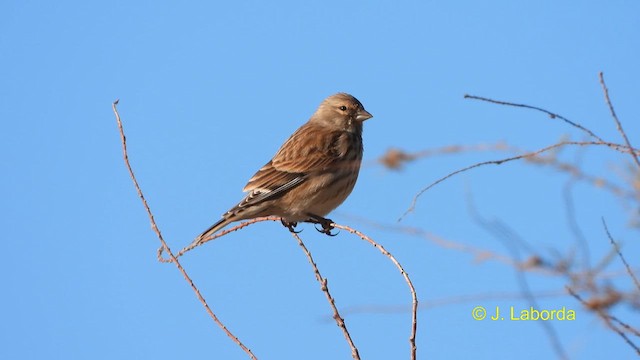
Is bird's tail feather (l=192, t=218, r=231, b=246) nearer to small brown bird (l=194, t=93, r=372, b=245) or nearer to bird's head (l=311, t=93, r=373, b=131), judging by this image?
small brown bird (l=194, t=93, r=372, b=245)

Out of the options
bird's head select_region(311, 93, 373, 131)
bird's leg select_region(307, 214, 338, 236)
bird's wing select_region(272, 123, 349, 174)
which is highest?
bird's head select_region(311, 93, 373, 131)

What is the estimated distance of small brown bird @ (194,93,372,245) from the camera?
651 cm

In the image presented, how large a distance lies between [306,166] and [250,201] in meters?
0.73

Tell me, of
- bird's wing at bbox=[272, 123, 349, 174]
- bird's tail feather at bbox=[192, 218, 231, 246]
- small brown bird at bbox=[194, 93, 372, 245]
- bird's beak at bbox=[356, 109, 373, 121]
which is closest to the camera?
bird's tail feather at bbox=[192, 218, 231, 246]

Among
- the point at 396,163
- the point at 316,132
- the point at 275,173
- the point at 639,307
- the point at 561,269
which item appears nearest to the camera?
the point at 639,307

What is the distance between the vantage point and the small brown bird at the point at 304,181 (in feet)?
21.4

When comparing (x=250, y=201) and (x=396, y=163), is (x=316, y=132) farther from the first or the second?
(x=396, y=163)

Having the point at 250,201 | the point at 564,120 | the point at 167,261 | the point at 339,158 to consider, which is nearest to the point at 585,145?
the point at 564,120

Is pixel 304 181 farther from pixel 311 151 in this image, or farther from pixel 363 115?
pixel 363 115

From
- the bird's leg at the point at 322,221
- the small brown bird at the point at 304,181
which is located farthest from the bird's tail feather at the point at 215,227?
the bird's leg at the point at 322,221

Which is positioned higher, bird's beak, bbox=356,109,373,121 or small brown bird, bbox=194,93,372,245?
bird's beak, bbox=356,109,373,121

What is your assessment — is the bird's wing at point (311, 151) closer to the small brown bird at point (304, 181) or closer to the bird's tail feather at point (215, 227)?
the small brown bird at point (304, 181)

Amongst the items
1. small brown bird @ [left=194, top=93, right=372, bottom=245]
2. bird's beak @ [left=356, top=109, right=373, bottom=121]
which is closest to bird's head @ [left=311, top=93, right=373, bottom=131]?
bird's beak @ [left=356, top=109, right=373, bottom=121]

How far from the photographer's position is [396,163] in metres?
3.54
